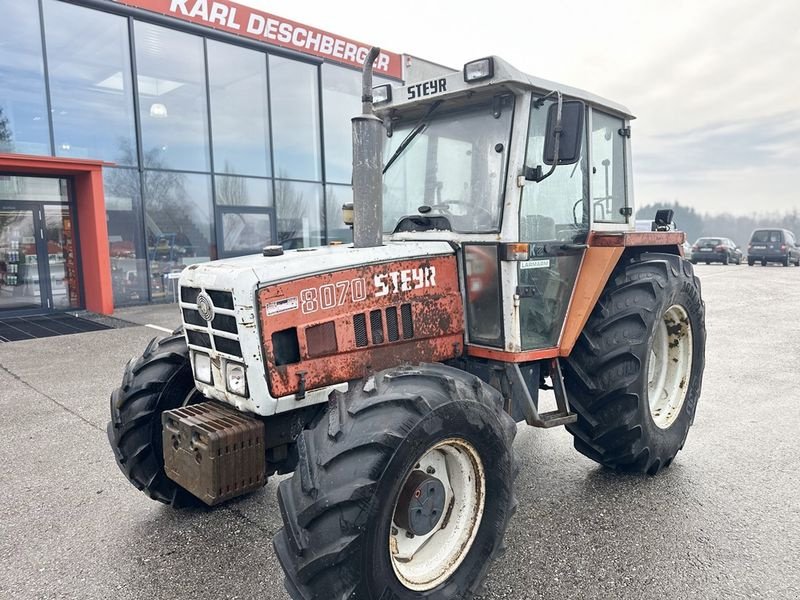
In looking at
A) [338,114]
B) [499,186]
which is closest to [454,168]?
[499,186]

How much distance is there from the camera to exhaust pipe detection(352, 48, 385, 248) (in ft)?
9.96

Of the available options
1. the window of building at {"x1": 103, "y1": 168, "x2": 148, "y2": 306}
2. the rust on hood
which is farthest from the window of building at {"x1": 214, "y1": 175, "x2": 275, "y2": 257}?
the rust on hood

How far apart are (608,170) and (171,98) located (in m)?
12.2

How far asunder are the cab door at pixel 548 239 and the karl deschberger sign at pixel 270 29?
952cm

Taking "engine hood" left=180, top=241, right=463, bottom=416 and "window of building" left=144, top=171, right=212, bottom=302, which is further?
"window of building" left=144, top=171, right=212, bottom=302

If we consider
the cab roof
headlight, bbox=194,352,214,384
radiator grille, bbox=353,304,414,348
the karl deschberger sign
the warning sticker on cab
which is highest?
the karl deschberger sign

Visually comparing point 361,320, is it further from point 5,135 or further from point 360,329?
point 5,135

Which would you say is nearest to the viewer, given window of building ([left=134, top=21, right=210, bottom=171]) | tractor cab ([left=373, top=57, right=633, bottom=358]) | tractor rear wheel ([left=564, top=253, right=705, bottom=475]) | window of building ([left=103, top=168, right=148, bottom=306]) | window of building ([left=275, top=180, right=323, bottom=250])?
tractor cab ([left=373, top=57, right=633, bottom=358])

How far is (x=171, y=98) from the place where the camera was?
13.6 metres

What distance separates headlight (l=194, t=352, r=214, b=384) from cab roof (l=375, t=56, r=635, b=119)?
1.97m

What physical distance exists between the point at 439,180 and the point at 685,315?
2186 mm

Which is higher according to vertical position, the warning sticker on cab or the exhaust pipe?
the exhaust pipe

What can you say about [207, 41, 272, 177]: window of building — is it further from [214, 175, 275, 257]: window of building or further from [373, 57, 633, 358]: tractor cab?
[373, 57, 633, 358]: tractor cab

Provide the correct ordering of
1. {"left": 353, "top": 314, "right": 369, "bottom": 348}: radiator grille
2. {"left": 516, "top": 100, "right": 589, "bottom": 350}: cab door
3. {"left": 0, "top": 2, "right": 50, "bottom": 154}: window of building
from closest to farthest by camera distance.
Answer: {"left": 353, "top": 314, "right": 369, "bottom": 348}: radiator grille → {"left": 516, "top": 100, "right": 589, "bottom": 350}: cab door → {"left": 0, "top": 2, "right": 50, "bottom": 154}: window of building
